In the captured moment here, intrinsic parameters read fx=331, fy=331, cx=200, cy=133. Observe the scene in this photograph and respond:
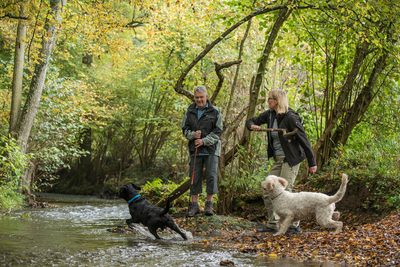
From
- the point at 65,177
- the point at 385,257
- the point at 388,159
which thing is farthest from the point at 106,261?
the point at 65,177

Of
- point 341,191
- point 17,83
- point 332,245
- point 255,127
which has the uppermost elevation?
point 17,83

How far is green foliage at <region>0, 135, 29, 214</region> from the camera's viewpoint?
8.12 m

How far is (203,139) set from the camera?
5941mm

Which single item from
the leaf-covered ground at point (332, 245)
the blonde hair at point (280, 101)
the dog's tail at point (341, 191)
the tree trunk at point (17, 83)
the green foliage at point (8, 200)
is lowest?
the green foliage at point (8, 200)

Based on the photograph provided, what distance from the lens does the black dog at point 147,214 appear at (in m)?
4.94

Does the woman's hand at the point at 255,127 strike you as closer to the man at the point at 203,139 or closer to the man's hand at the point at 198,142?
the man at the point at 203,139

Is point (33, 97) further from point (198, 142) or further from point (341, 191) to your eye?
point (341, 191)

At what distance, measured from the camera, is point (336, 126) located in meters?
9.00

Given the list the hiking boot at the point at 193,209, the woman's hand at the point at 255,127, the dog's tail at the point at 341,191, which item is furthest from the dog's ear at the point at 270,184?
the hiking boot at the point at 193,209

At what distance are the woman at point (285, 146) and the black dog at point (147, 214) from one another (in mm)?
1625

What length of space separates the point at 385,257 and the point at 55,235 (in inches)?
175

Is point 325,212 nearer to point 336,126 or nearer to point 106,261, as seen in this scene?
point 106,261

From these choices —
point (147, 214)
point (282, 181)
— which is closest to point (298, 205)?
point (282, 181)

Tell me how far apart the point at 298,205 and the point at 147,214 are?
7.44 feet
